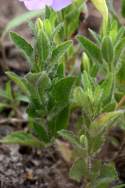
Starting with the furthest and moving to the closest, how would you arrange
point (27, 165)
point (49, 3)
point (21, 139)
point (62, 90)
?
point (27, 165) < point (21, 139) < point (62, 90) < point (49, 3)

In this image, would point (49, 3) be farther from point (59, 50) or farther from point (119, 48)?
point (119, 48)

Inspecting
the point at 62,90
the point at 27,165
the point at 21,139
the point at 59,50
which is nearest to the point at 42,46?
the point at 59,50

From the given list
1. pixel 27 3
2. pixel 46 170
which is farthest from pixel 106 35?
pixel 46 170

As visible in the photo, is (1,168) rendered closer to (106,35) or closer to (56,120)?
(56,120)

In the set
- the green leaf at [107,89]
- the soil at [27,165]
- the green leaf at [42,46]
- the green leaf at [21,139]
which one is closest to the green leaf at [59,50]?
the green leaf at [42,46]

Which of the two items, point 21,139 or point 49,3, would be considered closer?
point 49,3

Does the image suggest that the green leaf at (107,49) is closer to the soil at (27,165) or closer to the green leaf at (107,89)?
the green leaf at (107,89)
